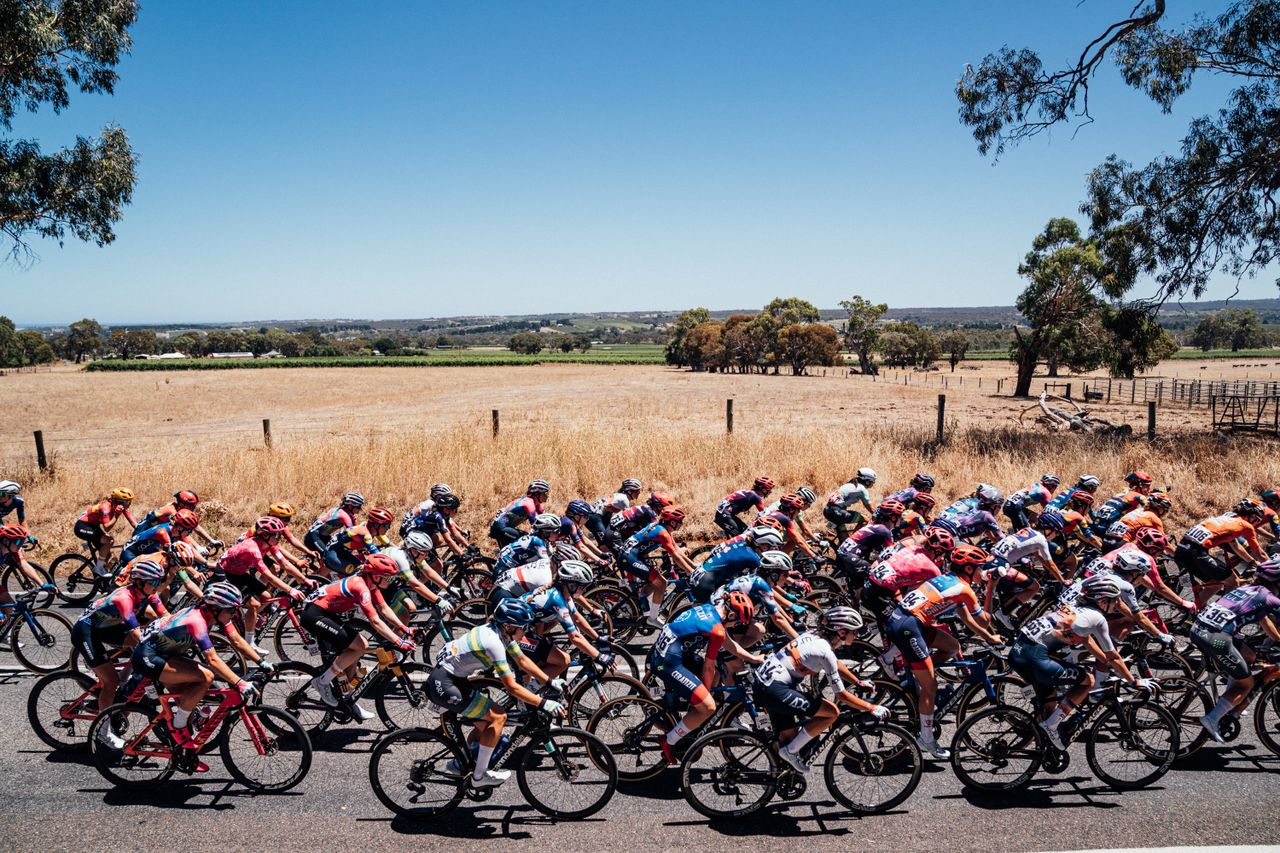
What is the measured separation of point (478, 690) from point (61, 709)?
12.2 ft

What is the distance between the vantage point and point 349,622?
6648 millimetres

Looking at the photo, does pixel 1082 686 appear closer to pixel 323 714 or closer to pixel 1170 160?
pixel 323 714

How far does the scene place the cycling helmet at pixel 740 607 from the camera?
5.91 m

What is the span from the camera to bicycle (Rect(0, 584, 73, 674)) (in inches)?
308

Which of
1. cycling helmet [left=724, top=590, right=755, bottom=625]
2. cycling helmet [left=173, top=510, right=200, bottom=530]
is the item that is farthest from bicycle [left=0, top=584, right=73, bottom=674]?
cycling helmet [left=724, top=590, right=755, bottom=625]

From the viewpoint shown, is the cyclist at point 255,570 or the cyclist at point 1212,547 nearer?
the cyclist at point 255,570

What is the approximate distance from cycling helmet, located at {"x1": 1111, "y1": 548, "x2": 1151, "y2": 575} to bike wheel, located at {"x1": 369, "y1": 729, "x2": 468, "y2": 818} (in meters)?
5.83

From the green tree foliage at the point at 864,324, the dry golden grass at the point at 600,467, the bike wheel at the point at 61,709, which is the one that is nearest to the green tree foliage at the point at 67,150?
the dry golden grass at the point at 600,467

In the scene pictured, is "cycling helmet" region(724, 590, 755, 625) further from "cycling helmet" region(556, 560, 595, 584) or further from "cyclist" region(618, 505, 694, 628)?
"cyclist" region(618, 505, 694, 628)

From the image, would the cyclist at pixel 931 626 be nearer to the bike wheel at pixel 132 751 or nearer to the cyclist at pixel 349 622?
the cyclist at pixel 349 622

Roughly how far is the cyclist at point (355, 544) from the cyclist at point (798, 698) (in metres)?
4.33

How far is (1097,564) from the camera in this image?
23.4 ft

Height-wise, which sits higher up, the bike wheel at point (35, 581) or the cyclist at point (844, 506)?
the cyclist at point (844, 506)

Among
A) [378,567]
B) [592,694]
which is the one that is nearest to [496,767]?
[592,694]
